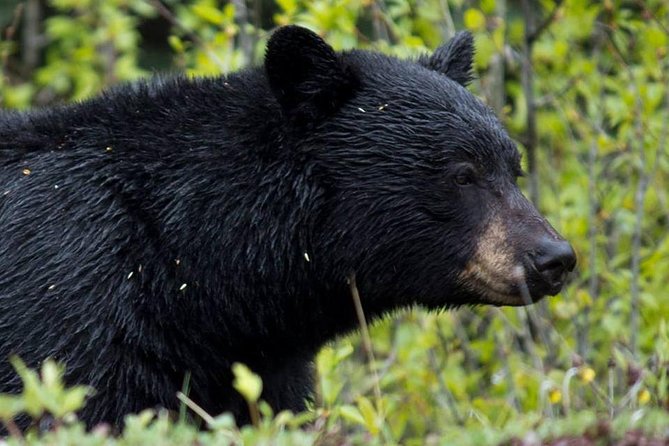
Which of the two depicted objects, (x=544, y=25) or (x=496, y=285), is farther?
(x=544, y=25)

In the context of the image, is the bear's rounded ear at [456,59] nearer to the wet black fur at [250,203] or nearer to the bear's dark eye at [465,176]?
the wet black fur at [250,203]

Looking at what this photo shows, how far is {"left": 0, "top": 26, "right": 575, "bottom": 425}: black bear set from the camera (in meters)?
4.48

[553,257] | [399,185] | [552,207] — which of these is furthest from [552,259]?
[552,207]

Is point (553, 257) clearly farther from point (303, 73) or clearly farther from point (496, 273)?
point (303, 73)

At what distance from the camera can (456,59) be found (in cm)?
531

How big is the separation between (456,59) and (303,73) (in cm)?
89

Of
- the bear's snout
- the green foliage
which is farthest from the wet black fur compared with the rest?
the green foliage

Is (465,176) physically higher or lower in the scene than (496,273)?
higher

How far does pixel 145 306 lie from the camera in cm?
Answer: 443

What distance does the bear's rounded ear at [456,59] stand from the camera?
17.2 feet

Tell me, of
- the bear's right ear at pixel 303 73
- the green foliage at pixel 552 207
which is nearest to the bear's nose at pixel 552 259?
the bear's right ear at pixel 303 73

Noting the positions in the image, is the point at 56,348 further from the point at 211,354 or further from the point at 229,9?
the point at 229,9

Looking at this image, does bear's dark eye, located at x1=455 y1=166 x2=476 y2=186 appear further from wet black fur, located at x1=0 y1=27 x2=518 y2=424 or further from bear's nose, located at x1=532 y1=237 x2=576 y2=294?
bear's nose, located at x1=532 y1=237 x2=576 y2=294

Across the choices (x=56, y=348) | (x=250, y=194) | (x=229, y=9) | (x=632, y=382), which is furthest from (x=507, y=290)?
(x=229, y=9)
